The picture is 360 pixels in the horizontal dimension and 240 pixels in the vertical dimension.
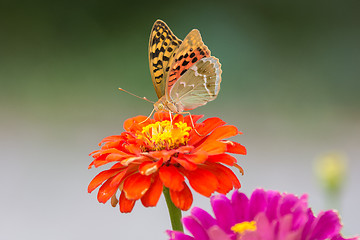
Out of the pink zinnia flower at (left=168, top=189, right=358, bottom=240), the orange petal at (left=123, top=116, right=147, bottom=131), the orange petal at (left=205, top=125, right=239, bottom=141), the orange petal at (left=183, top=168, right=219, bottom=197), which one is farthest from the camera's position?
the orange petal at (left=123, top=116, right=147, bottom=131)

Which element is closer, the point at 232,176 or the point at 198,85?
the point at 232,176

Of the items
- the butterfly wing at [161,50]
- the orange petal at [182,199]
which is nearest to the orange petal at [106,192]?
the orange petal at [182,199]

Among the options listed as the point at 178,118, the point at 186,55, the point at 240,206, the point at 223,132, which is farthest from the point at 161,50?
the point at 240,206

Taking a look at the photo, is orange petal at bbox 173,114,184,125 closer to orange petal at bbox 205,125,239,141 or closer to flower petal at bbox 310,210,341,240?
orange petal at bbox 205,125,239,141

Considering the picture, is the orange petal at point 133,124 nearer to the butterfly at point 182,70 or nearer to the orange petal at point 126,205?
the butterfly at point 182,70

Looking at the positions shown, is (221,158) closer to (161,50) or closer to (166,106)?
(166,106)

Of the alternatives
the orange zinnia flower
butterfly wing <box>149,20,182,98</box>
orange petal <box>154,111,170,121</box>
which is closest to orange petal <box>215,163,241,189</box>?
the orange zinnia flower
